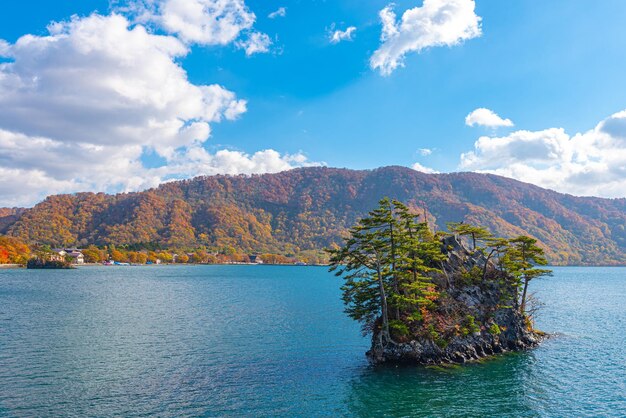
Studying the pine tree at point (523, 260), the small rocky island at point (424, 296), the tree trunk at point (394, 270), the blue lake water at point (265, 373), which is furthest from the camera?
the pine tree at point (523, 260)

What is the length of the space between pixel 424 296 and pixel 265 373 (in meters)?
21.9

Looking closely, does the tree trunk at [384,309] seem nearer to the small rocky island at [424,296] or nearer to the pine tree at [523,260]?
the small rocky island at [424,296]

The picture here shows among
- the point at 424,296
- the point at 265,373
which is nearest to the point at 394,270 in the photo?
the point at 424,296

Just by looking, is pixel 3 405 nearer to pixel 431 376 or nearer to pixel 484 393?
pixel 431 376

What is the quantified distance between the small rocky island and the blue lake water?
2.97m

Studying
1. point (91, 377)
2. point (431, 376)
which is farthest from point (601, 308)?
point (91, 377)

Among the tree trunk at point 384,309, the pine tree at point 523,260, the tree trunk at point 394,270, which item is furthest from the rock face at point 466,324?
the tree trunk at point 394,270

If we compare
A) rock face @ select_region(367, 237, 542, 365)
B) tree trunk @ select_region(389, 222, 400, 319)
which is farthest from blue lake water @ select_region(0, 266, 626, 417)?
tree trunk @ select_region(389, 222, 400, 319)

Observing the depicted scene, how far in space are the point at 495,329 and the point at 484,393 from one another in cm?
1693

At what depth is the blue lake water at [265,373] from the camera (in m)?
36.6

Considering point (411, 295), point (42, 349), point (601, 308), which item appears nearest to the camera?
point (411, 295)

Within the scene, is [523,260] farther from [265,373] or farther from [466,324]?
[265,373]

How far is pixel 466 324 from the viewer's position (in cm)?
5269

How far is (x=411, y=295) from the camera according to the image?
50.6m
